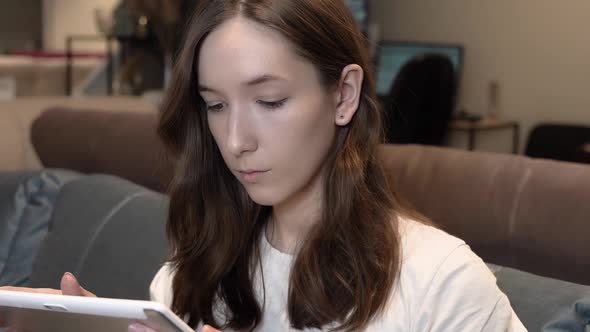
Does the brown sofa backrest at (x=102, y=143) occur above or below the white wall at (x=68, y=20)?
below

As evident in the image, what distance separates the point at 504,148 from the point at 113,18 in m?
2.05

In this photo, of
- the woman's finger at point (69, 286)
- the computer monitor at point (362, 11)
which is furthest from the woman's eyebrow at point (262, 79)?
the computer monitor at point (362, 11)

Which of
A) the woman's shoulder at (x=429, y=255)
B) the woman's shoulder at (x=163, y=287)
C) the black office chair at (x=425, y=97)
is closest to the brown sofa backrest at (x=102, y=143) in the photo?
the woman's shoulder at (x=163, y=287)

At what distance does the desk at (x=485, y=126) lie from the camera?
4164 mm

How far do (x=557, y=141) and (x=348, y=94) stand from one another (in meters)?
3.02

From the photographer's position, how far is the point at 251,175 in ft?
3.40

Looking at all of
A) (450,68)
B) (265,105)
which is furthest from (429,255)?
(450,68)

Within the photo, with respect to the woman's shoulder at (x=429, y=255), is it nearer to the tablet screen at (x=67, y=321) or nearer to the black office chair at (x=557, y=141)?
the tablet screen at (x=67, y=321)

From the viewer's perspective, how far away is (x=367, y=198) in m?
1.07

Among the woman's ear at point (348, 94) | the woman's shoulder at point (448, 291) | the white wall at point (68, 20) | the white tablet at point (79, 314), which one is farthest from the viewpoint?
the white wall at point (68, 20)

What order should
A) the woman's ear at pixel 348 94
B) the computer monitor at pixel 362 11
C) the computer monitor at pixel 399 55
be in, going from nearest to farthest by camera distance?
the woman's ear at pixel 348 94, the computer monitor at pixel 399 55, the computer monitor at pixel 362 11

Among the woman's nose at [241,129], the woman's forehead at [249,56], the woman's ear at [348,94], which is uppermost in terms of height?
the woman's forehead at [249,56]

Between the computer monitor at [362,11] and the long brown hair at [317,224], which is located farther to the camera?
the computer monitor at [362,11]

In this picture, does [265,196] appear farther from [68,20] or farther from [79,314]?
[68,20]
